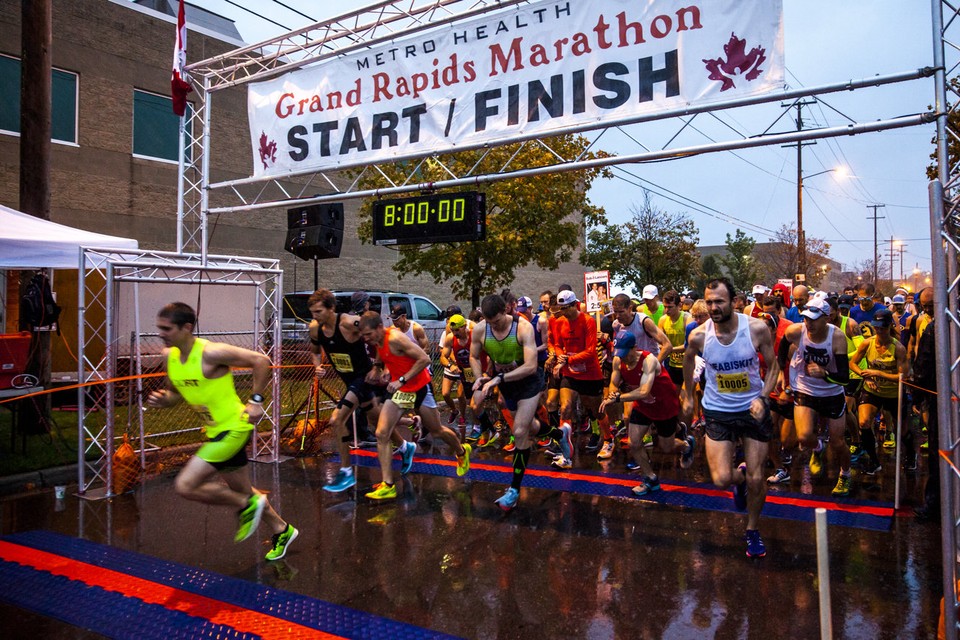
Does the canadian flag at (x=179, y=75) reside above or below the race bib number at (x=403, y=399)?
above

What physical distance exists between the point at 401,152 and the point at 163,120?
44.0 feet

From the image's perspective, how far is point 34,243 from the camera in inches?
340

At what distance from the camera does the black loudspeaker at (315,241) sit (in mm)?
10102

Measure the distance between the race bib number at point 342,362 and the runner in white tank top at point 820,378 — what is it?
15.0ft

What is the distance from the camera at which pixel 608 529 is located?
5.74 m

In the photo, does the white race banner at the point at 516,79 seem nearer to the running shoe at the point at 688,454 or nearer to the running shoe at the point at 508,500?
the running shoe at the point at 688,454

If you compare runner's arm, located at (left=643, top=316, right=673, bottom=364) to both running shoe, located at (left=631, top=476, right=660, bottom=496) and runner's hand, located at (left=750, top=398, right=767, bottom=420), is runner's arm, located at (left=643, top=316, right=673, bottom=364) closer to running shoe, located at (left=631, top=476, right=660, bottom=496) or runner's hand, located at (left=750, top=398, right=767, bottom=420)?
running shoe, located at (left=631, top=476, right=660, bottom=496)

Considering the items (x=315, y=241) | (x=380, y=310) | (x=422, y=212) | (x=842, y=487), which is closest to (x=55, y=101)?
(x=380, y=310)

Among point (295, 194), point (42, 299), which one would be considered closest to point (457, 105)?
point (42, 299)

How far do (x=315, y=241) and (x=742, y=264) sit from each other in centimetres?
4141

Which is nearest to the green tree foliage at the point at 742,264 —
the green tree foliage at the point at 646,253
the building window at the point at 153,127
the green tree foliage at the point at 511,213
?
the green tree foliage at the point at 646,253

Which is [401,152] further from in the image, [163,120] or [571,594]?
[163,120]

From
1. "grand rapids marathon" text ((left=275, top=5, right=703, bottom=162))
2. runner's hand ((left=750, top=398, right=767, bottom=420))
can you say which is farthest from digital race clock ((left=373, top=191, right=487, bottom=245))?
runner's hand ((left=750, top=398, right=767, bottom=420))

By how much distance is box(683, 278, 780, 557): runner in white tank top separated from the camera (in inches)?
196
